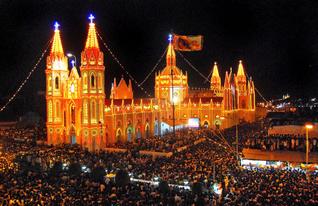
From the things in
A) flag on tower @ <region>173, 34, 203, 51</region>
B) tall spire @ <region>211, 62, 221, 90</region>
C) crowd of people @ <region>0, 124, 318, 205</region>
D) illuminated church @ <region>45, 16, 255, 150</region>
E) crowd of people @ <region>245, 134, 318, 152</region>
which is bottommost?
crowd of people @ <region>0, 124, 318, 205</region>

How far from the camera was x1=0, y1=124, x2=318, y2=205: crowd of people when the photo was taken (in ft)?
55.2

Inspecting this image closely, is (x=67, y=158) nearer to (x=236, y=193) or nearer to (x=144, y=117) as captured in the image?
(x=236, y=193)

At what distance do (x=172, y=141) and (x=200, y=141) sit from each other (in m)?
3.95

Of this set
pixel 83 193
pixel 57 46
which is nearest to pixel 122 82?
pixel 57 46

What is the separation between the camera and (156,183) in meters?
22.2

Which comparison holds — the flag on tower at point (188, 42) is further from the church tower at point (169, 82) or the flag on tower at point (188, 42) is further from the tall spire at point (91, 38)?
the church tower at point (169, 82)

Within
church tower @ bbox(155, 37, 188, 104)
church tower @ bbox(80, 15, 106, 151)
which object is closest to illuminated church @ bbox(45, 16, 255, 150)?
Answer: church tower @ bbox(80, 15, 106, 151)

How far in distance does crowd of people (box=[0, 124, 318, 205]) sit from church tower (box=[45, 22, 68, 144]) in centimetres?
942

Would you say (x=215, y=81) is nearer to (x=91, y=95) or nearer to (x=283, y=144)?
(x=91, y=95)

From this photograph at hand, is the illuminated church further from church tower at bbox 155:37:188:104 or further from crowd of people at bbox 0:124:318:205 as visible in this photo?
crowd of people at bbox 0:124:318:205

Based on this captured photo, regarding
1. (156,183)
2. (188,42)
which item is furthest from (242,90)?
(156,183)

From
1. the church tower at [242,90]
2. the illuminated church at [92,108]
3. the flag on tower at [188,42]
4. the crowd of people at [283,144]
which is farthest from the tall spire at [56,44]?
the church tower at [242,90]

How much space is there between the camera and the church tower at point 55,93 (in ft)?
132

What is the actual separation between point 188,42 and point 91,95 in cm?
1119
